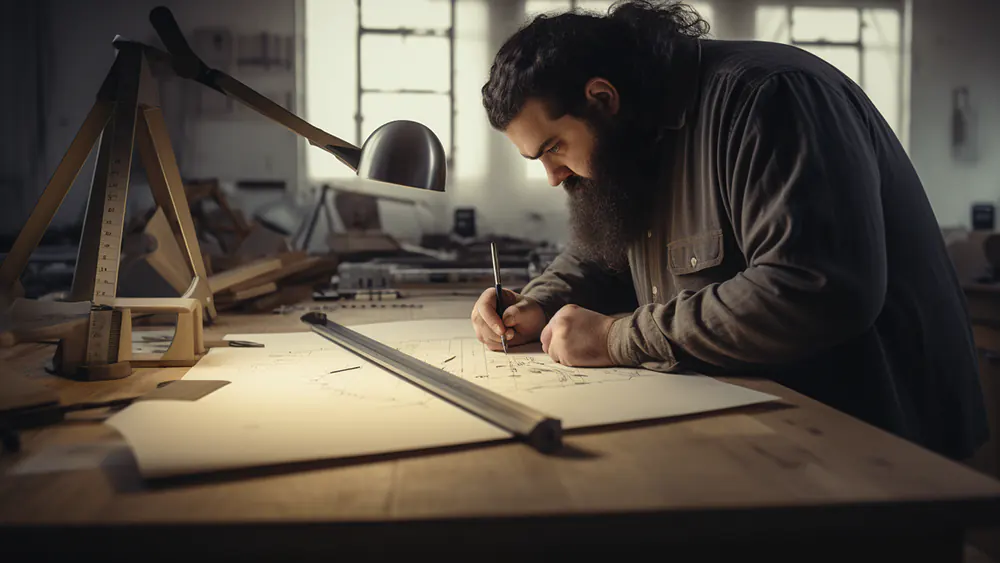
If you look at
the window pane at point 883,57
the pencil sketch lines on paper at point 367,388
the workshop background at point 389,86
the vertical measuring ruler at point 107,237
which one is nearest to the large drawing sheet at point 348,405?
the pencil sketch lines on paper at point 367,388

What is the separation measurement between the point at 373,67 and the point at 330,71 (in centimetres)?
29

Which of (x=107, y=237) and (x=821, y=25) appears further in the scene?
(x=821, y=25)

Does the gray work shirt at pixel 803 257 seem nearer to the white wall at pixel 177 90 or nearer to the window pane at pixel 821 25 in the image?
the white wall at pixel 177 90

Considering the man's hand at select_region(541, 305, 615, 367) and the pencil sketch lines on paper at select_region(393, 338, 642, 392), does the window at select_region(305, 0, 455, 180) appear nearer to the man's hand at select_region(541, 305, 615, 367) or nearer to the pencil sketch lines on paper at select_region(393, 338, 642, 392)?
the pencil sketch lines on paper at select_region(393, 338, 642, 392)

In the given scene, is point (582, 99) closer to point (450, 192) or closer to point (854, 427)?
point (854, 427)

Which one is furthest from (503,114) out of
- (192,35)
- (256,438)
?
(192,35)

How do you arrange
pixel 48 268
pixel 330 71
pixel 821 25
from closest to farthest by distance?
1. pixel 48 268
2. pixel 330 71
3. pixel 821 25

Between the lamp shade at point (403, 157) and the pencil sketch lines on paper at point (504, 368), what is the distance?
259 millimetres

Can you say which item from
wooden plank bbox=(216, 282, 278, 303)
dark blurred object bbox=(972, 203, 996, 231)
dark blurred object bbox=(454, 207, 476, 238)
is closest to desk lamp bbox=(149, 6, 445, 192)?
wooden plank bbox=(216, 282, 278, 303)

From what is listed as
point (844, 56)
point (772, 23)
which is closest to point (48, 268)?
point (772, 23)

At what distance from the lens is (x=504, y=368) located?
0.93 meters

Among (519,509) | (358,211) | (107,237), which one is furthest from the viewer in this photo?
(358,211)

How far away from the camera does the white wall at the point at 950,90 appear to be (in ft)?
16.6

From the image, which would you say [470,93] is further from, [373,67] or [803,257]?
[803,257]
